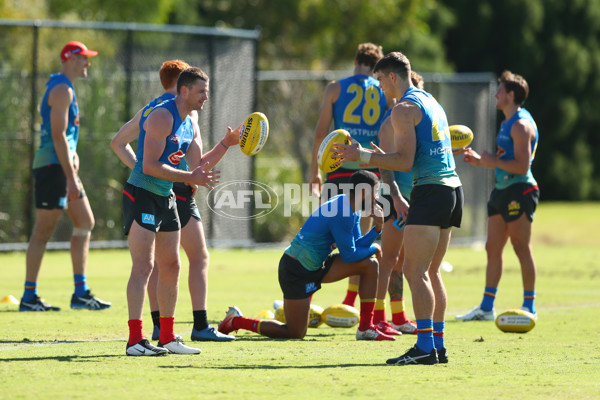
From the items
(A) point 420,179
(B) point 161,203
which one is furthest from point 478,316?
(B) point 161,203

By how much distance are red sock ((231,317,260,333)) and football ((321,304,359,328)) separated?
41.5 inches

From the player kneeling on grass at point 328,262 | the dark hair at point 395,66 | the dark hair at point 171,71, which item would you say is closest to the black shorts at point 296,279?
the player kneeling on grass at point 328,262

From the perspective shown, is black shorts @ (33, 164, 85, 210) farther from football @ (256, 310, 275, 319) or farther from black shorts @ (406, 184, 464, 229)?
black shorts @ (406, 184, 464, 229)

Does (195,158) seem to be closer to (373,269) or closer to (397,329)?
(373,269)

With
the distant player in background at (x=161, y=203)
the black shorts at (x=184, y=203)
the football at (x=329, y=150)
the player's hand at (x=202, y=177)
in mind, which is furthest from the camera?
the black shorts at (x=184, y=203)

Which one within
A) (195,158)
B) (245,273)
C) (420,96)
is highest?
(420,96)

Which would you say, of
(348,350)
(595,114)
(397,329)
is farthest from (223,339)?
(595,114)

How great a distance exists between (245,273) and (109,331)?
634 centimetres

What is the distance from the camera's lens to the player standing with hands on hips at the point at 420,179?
7.49 metres

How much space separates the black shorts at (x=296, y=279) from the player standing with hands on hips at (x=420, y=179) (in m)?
1.44

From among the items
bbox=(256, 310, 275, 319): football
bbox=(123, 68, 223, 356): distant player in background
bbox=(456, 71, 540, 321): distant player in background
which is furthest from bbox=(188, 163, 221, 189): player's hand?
bbox=(456, 71, 540, 321): distant player in background

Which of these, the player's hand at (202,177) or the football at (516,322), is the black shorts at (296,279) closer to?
the player's hand at (202,177)

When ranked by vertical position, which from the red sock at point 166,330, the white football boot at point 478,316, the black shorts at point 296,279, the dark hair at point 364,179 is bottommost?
the white football boot at point 478,316

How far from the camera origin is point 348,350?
8.30 meters
